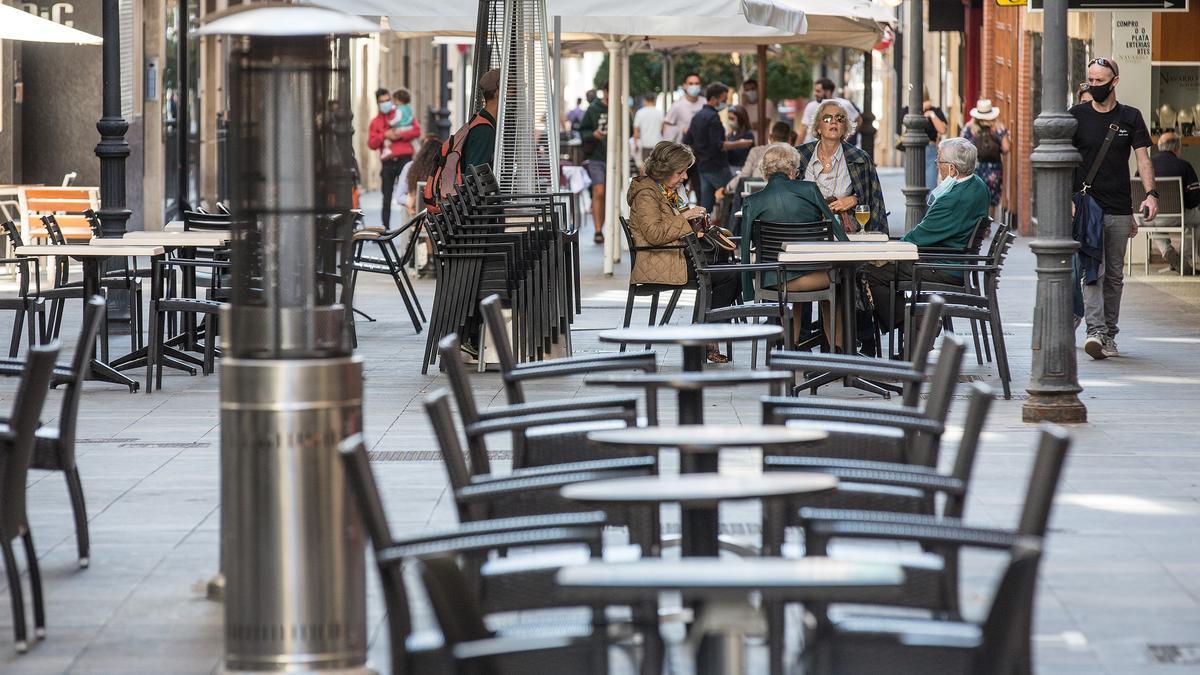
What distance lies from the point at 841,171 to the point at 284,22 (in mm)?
7716

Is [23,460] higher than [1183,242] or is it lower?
lower

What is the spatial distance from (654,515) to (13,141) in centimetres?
1743

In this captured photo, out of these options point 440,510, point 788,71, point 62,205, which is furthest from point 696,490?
point 788,71

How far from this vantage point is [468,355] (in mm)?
12039

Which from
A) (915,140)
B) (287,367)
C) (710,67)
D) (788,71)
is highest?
(710,67)

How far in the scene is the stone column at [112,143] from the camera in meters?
13.0

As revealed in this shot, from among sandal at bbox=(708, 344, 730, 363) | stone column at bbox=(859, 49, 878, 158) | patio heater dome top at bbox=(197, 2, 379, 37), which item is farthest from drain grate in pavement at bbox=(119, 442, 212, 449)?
stone column at bbox=(859, 49, 878, 158)

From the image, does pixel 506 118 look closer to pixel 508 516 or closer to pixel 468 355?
pixel 468 355

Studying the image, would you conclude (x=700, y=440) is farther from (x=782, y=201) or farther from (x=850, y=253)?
(x=782, y=201)

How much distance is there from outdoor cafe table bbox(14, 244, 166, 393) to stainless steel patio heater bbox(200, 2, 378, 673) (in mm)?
6023

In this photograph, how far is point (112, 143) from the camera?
13289 mm

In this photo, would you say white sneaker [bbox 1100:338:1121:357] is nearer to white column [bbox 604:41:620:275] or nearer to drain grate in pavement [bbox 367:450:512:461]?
drain grate in pavement [bbox 367:450:512:461]

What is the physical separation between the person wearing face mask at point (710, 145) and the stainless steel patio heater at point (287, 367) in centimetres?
1662

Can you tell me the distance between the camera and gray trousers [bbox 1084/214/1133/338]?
12.2 m
